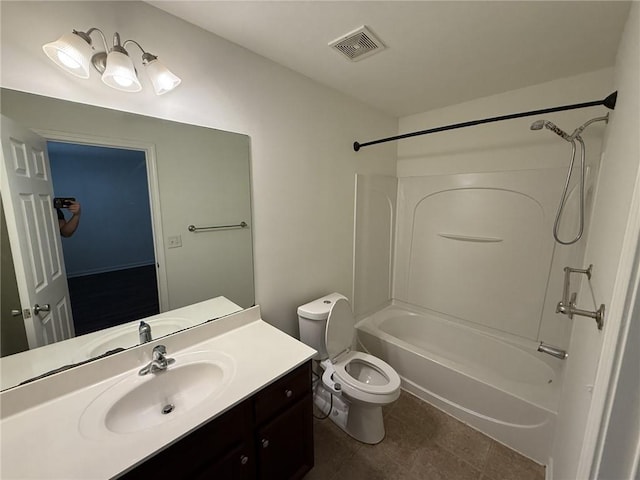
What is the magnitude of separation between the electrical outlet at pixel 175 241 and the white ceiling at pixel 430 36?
1042mm

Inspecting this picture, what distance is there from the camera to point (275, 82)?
1615mm

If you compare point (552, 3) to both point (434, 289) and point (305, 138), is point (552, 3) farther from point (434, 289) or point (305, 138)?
point (434, 289)

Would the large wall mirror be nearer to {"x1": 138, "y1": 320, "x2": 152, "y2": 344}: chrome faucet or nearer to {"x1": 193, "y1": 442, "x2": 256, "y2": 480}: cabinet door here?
{"x1": 138, "y1": 320, "x2": 152, "y2": 344}: chrome faucet

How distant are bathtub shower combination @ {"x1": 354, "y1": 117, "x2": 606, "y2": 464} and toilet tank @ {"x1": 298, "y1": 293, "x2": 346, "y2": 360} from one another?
0.66 m

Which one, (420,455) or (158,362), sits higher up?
(158,362)

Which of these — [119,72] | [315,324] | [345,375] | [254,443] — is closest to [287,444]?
[254,443]

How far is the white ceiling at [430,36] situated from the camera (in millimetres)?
1155

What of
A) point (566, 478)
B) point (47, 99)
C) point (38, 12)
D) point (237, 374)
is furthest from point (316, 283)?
point (38, 12)

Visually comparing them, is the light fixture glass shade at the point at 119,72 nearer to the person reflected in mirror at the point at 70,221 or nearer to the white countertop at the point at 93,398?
the person reflected in mirror at the point at 70,221

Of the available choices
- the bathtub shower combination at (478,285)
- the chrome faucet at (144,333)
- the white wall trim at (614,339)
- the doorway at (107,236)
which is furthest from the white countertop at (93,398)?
the bathtub shower combination at (478,285)

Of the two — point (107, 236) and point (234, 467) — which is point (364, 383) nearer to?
point (234, 467)

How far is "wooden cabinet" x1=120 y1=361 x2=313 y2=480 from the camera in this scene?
868 millimetres

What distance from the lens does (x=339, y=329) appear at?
188 cm

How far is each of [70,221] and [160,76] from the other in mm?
699
